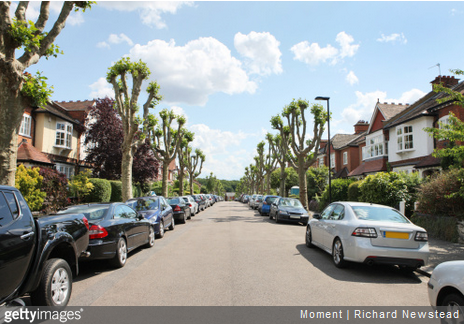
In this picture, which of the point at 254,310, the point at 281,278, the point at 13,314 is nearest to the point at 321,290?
the point at 281,278

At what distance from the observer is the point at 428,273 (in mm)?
6859

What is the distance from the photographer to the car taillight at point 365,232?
21.7 feet

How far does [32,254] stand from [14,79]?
5.94 m

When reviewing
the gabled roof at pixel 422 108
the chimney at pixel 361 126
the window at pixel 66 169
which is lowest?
the window at pixel 66 169

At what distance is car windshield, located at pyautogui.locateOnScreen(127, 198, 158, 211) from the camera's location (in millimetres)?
11930

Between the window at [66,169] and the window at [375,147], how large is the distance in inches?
1082

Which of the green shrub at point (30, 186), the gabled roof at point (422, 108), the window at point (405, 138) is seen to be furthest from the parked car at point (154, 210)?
the window at point (405, 138)

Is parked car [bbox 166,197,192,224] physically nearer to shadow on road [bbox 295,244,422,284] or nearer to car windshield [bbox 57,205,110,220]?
car windshield [bbox 57,205,110,220]

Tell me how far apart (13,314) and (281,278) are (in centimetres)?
442

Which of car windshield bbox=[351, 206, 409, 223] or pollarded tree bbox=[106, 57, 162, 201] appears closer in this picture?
car windshield bbox=[351, 206, 409, 223]

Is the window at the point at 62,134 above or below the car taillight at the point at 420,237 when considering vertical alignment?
above

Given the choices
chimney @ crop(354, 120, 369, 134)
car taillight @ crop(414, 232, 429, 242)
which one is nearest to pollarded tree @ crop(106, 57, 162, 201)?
car taillight @ crop(414, 232, 429, 242)

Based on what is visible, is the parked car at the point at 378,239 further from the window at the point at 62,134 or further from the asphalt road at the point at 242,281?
the window at the point at 62,134

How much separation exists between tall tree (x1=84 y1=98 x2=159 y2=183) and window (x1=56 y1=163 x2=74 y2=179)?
161 cm
